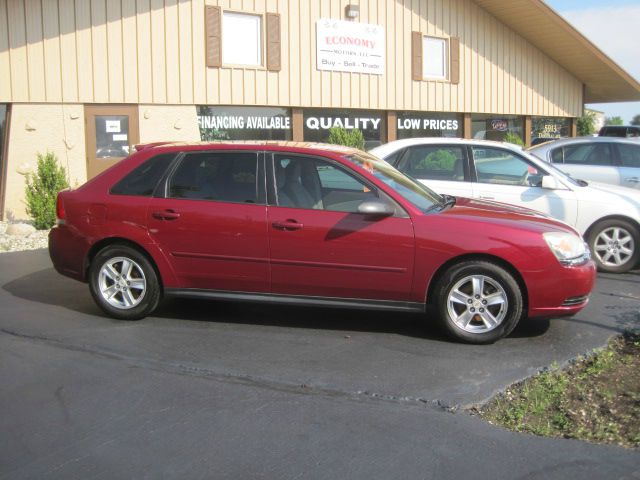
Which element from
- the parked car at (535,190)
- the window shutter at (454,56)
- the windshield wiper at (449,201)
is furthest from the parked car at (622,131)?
the windshield wiper at (449,201)

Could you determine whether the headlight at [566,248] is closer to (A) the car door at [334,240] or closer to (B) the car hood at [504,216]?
(B) the car hood at [504,216]

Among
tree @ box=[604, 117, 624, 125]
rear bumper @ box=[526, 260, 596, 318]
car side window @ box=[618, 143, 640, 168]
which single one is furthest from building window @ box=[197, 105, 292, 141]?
tree @ box=[604, 117, 624, 125]


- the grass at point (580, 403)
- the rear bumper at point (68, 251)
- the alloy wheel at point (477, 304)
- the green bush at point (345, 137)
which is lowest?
the grass at point (580, 403)

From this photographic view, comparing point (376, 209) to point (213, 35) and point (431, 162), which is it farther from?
point (213, 35)

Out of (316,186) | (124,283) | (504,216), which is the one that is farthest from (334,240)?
(124,283)

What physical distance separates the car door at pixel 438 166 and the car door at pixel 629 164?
139 inches

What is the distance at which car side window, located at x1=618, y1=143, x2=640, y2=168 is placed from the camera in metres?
11.2

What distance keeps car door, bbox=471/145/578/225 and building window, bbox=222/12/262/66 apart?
24.2 feet

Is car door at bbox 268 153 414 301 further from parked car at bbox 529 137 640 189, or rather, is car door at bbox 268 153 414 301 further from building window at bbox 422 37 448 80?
building window at bbox 422 37 448 80

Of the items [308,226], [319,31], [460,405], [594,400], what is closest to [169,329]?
[308,226]

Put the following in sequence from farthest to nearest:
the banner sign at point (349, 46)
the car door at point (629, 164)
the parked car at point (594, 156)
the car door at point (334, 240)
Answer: the banner sign at point (349, 46) < the parked car at point (594, 156) < the car door at point (629, 164) < the car door at point (334, 240)

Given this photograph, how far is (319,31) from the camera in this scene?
1580 centimetres

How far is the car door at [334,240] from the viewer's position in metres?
5.92

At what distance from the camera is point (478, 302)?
229 inches
